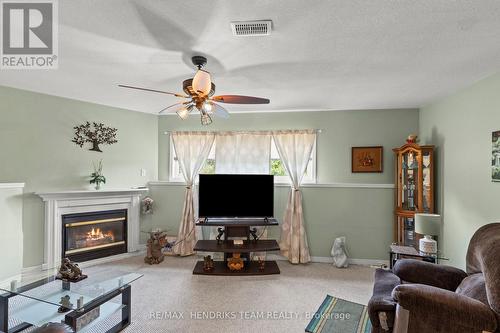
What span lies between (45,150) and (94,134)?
655mm

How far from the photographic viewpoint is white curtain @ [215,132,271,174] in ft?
14.0

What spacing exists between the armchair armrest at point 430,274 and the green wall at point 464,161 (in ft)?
2.95

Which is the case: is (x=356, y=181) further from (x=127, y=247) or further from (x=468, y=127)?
(x=127, y=247)

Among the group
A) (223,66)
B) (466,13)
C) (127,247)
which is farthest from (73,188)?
(466,13)

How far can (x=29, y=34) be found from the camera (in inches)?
74.8

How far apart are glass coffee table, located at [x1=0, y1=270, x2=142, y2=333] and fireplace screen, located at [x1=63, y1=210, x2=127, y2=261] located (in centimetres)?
124

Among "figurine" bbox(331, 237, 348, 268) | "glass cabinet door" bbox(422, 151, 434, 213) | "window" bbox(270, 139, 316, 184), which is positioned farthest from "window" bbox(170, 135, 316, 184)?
"glass cabinet door" bbox(422, 151, 434, 213)

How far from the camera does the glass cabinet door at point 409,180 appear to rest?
11.4 ft

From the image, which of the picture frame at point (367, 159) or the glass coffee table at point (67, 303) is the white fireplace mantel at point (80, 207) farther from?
the picture frame at point (367, 159)

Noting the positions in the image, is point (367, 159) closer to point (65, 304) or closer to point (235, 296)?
point (235, 296)

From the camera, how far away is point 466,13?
1.57m

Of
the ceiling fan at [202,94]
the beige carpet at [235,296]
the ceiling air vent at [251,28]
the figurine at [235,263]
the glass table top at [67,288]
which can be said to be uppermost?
the ceiling air vent at [251,28]

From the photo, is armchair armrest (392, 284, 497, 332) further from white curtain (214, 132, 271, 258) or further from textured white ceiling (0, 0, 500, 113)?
white curtain (214, 132, 271, 258)

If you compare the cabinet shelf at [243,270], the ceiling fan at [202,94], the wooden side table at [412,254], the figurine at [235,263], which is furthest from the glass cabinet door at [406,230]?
the ceiling fan at [202,94]
